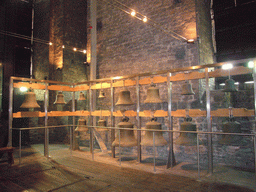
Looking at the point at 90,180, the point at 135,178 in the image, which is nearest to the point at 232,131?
the point at 135,178

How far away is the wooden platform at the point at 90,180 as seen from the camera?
3.64 metres

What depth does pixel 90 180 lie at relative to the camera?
13.3ft

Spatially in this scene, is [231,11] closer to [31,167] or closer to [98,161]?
[98,161]

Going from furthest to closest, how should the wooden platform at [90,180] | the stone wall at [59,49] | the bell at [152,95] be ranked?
1. the stone wall at [59,49]
2. the bell at [152,95]
3. the wooden platform at [90,180]

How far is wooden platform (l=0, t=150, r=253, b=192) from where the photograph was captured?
11.9 ft

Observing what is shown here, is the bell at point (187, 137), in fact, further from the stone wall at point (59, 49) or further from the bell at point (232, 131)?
the stone wall at point (59, 49)

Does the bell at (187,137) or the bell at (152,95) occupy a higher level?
the bell at (152,95)

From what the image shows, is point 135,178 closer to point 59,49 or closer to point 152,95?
point 152,95

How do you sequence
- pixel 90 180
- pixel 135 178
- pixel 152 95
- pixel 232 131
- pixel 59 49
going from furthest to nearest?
pixel 59 49
pixel 152 95
pixel 232 131
pixel 135 178
pixel 90 180

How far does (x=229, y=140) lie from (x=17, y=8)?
1280 cm

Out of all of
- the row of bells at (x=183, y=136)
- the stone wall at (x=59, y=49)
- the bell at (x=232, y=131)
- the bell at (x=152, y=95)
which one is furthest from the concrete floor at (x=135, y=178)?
the stone wall at (x=59, y=49)

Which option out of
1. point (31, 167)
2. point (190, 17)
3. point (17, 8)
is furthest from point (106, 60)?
point (17, 8)

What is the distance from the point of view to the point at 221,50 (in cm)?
837

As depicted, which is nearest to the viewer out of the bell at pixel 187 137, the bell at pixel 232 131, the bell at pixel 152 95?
the bell at pixel 232 131
